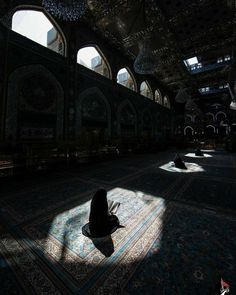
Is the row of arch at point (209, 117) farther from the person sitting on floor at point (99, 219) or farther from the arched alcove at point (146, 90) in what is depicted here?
the person sitting on floor at point (99, 219)

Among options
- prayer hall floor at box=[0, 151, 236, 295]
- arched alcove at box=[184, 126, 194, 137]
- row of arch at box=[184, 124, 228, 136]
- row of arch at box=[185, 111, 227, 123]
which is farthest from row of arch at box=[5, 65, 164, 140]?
row of arch at box=[185, 111, 227, 123]

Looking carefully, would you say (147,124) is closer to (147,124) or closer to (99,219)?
(147,124)

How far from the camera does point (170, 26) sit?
8867 millimetres

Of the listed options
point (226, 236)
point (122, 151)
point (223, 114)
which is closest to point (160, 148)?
point (122, 151)

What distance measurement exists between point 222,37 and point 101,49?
7934mm

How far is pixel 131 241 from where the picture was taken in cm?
186

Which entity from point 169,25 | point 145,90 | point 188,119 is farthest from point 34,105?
point 188,119

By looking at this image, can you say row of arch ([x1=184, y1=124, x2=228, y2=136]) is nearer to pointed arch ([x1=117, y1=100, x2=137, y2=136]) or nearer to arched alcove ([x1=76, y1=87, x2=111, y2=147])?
pointed arch ([x1=117, y1=100, x2=137, y2=136])

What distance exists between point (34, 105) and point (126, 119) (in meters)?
7.19

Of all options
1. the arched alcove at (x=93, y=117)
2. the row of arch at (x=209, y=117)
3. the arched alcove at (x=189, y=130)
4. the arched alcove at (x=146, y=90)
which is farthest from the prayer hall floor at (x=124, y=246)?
the row of arch at (x=209, y=117)

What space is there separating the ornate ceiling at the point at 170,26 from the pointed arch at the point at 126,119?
385 cm

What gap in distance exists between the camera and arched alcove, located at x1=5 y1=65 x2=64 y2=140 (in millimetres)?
5723

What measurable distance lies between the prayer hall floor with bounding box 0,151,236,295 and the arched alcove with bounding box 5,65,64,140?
11.1 ft

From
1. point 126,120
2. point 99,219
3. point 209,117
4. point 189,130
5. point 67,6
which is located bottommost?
point 99,219
